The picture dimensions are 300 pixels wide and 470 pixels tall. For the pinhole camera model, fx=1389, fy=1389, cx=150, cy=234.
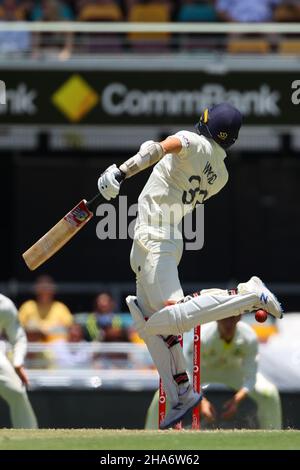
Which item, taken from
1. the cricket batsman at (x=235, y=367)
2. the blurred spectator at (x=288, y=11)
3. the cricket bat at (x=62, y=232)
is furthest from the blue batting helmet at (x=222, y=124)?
the blurred spectator at (x=288, y=11)

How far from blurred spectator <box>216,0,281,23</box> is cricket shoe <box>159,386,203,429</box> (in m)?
8.13

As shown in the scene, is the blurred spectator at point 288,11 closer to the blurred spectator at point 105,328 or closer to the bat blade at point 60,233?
the blurred spectator at point 105,328

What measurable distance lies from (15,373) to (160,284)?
3.30 metres

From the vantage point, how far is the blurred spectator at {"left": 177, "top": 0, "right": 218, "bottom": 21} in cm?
1561

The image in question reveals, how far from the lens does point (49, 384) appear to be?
12.4m

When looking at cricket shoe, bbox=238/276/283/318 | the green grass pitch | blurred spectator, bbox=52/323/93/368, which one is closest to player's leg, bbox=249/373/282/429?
blurred spectator, bbox=52/323/93/368

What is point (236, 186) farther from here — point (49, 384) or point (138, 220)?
point (138, 220)

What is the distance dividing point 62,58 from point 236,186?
306 centimetres

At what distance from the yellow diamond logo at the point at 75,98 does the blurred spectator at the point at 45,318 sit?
1931 mm

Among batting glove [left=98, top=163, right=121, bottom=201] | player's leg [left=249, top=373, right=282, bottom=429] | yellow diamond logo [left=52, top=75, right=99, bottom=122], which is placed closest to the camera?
batting glove [left=98, top=163, right=121, bottom=201]

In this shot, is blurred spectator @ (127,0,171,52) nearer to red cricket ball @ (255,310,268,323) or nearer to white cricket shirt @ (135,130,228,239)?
white cricket shirt @ (135,130,228,239)

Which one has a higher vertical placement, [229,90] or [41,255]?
[229,90]
